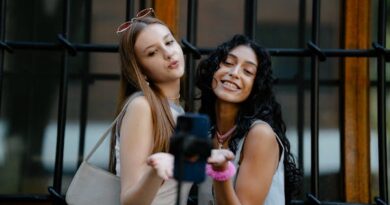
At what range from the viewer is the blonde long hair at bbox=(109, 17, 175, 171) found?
2.09 metres

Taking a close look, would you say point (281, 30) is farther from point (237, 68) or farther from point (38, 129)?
point (38, 129)

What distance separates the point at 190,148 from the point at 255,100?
1179mm

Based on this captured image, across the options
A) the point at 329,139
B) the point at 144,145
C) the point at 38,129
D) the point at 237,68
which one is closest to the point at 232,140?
the point at 237,68

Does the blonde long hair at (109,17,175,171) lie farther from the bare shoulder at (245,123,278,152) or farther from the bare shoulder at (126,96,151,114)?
the bare shoulder at (245,123,278,152)

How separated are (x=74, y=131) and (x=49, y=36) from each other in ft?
1.65

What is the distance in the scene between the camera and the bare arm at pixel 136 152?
1.92 metres

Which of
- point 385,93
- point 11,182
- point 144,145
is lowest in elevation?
point 11,182

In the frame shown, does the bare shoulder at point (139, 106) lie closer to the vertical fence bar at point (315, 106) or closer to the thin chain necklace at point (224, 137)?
the thin chain necklace at point (224, 137)

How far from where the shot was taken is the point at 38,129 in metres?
3.05

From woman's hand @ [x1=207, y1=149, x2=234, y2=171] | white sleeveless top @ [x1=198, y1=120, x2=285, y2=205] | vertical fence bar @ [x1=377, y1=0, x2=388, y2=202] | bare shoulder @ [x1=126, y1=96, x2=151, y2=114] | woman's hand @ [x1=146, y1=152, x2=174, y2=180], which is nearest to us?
woman's hand @ [x1=146, y1=152, x2=174, y2=180]

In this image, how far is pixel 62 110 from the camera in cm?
287

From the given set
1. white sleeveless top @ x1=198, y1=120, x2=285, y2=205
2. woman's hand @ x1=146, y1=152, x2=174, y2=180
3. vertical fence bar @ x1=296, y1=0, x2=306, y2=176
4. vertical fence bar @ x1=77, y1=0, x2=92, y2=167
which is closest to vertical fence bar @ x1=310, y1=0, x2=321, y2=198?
vertical fence bar @ x1=296, y1=0, x2=306, y2=176

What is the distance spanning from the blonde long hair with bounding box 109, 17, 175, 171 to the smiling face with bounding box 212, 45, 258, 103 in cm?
26

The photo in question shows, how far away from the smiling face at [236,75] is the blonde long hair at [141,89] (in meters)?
0.26
